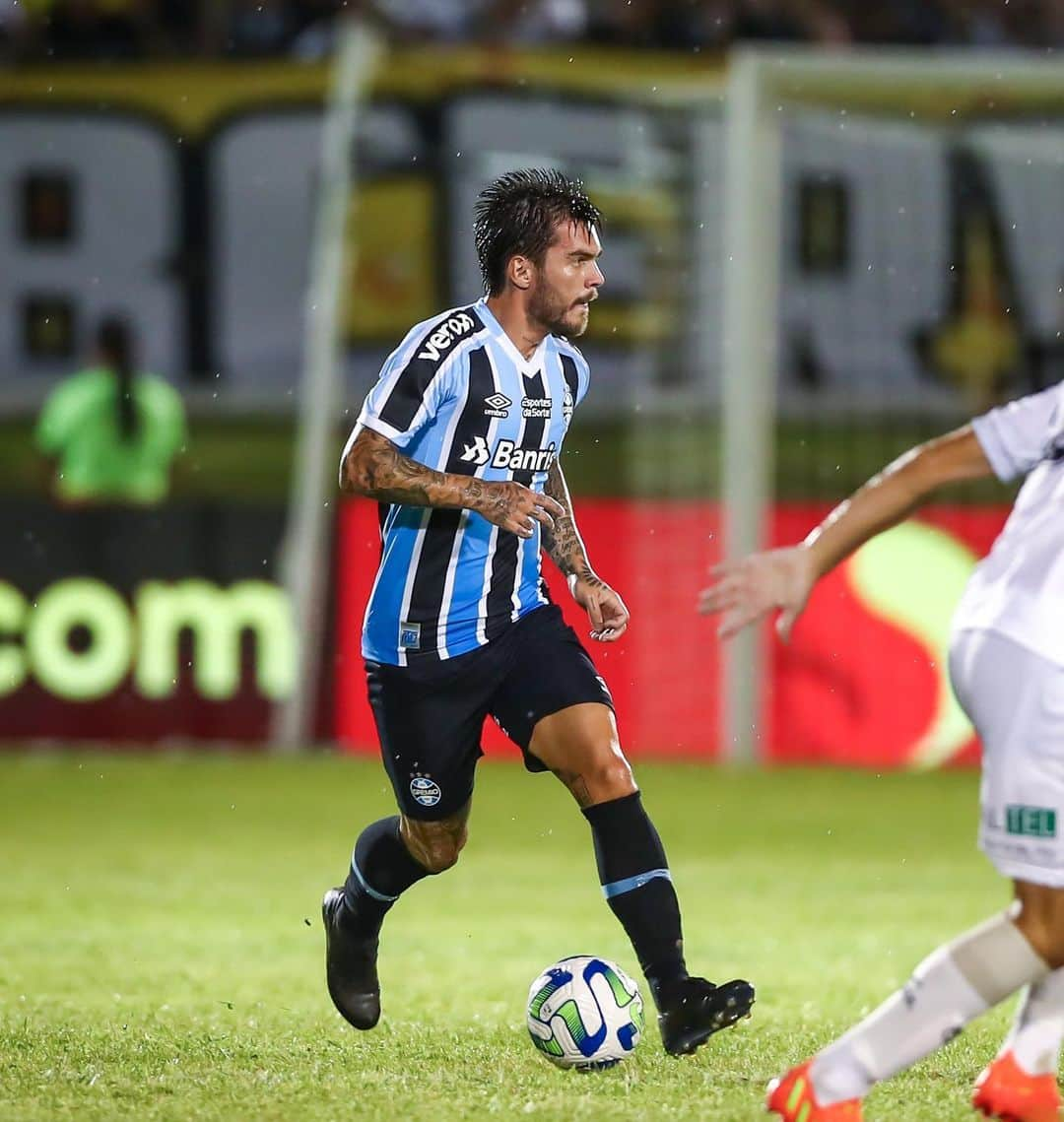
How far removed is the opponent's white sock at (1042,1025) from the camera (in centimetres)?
423

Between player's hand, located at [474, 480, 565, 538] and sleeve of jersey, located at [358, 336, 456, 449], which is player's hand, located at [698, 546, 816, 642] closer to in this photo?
player's hand, located at [474, 480, 565, 538]

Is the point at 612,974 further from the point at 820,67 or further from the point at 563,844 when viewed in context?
the point at 820,67

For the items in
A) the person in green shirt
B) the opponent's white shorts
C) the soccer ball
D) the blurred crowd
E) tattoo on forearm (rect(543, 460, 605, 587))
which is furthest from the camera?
the blurred crowd

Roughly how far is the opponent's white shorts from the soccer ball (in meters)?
1.38

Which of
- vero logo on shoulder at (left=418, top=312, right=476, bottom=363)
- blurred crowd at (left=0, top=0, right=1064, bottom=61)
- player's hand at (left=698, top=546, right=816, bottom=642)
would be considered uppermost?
blurred crowd at (left=0, top=0, right=1064, bottom=61)

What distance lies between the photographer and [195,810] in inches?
416

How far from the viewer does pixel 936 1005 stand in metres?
4.02

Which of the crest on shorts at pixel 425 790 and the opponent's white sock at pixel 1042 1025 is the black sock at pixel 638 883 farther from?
the opponent's white sock at pixel 1042 1025

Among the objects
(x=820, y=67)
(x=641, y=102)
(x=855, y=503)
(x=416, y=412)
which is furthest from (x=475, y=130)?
(x=855, y=503)

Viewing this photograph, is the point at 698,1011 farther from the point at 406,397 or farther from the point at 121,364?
the point at 121,364

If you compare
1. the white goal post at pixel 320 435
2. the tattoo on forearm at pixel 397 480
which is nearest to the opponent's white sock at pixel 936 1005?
the tattoo on forearm at pixel 397 480

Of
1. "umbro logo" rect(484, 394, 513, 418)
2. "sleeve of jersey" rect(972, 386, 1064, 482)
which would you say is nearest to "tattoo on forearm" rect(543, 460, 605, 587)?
"umbro logo" rect(484, 394, 513, 418)

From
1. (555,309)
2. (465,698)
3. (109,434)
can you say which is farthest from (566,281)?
(109,434)

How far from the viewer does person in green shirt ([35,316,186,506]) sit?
42.0 ft
